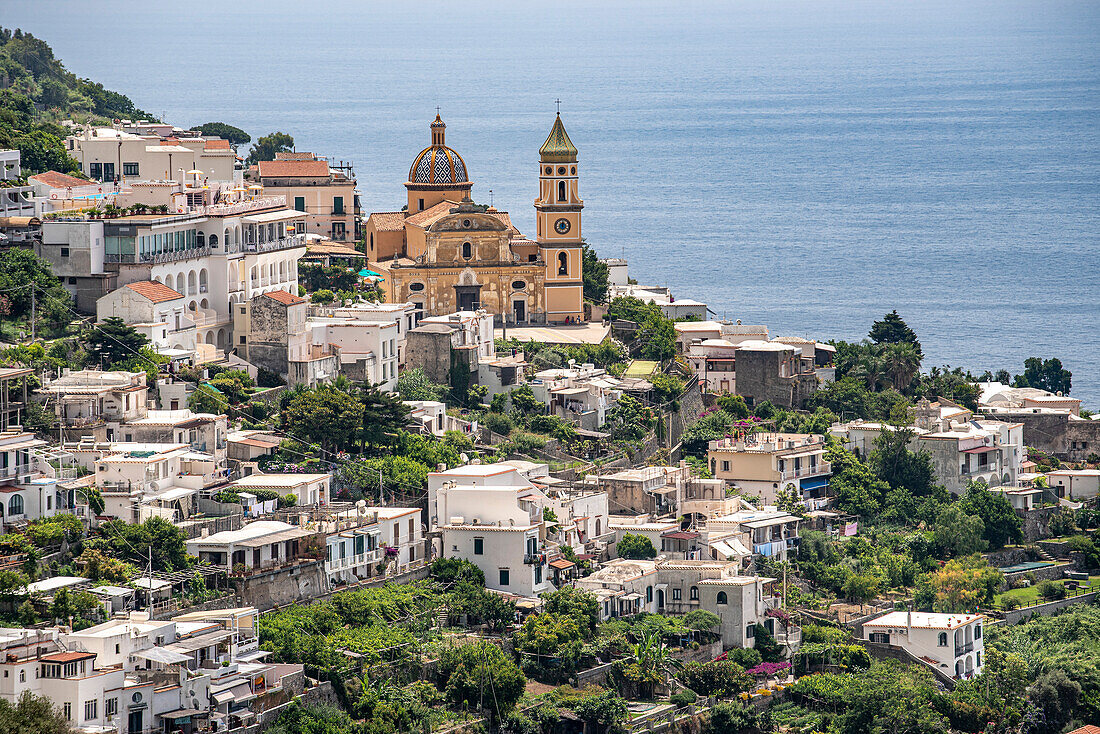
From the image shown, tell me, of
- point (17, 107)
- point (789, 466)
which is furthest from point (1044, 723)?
point (17, 107)

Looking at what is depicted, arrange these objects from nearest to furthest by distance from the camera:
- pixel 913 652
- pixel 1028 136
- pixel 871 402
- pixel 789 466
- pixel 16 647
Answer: pixel 16 647
pixel 913 652
pixel 789 466
pixel 871 402
pixel 1028 136

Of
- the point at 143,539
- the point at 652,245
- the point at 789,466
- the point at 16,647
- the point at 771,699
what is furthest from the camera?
the point at 652,245

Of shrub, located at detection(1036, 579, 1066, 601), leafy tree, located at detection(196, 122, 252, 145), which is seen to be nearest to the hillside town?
shrub, located at detection(1036, 579, 1066, 601)

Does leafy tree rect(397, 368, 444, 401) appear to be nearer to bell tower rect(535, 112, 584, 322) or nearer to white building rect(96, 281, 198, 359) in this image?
white building rect(96, 281, 198, 359)

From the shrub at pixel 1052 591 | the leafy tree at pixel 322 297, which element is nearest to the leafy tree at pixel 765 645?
the shrub at pixel 1052 591

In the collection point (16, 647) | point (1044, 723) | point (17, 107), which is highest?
point (17, 107)

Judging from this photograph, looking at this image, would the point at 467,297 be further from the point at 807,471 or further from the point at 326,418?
the point at 326,418

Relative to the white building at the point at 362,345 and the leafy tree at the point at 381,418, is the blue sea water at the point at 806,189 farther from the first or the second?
the leafy tree at the point at 381,418

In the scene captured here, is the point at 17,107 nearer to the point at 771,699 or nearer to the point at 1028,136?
the point at 771,699

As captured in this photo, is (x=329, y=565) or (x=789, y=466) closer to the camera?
(x=329, y=565)
